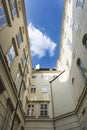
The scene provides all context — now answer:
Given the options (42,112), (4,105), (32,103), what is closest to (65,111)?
(42,112)

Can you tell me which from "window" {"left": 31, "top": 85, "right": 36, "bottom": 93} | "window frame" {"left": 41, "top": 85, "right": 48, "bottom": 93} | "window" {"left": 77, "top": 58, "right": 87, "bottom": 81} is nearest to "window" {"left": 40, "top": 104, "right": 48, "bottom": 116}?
"window frame" {"left": 41, "top": 85, "right": 48, "bottom": 93}

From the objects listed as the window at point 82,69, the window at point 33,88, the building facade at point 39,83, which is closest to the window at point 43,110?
the building facade at point 39,83

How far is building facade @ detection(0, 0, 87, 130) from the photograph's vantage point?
37.6ft

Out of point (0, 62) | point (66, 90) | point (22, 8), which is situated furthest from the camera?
point (66, 90)

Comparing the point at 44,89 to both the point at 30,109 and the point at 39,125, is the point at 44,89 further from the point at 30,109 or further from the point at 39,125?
the point at 39,125

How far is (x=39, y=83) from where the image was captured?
25000mm

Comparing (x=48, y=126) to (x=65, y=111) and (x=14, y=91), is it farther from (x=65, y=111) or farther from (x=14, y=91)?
(x=14, y=91)

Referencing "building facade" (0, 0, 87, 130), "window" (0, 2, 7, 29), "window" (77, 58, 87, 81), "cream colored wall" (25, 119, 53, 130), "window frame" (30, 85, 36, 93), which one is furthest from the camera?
"window frame" (30, 85, 36, 93)

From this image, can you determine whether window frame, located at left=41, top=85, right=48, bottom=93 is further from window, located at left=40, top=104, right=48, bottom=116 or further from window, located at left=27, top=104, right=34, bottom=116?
window, located at left=27, top=104, right=34, bottom=116

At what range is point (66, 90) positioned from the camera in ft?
69.4

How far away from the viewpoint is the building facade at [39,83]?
1147 centimetres

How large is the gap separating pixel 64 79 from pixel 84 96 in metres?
10.1

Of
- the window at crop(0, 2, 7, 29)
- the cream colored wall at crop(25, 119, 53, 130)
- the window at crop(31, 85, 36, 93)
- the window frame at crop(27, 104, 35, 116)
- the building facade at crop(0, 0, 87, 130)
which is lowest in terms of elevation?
the cream colored wall at crop(25, 119, 53, 130)

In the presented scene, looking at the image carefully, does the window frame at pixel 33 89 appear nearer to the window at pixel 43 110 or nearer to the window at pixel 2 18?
the window at pixel 43 110
